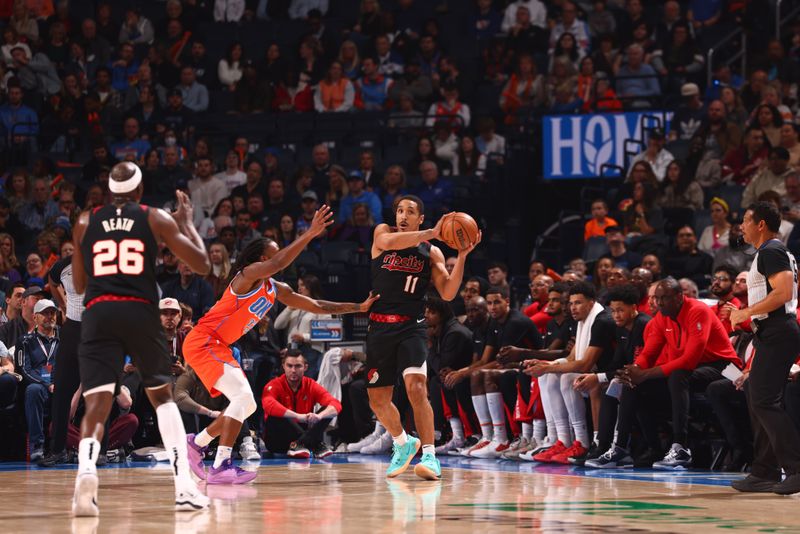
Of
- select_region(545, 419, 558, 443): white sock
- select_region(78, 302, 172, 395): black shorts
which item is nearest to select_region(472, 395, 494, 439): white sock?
select_region(545, 419, 558, 443): white sock

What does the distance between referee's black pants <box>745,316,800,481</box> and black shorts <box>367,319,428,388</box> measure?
2607 mm

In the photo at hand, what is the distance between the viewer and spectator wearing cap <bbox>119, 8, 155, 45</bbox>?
2253 centimetres

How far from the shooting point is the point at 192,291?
1483 cm

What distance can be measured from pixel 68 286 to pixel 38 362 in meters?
1.54

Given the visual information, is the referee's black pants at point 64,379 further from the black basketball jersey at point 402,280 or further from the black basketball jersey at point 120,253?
the black basketball jersey at point 120,253

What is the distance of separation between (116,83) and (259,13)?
293 cm

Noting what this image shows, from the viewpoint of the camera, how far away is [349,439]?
14297 millimetres

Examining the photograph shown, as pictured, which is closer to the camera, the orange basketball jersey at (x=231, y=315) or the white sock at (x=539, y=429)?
the orange basketball jersey at (x=231, y=315)

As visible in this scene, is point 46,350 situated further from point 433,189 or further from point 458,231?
point 433,189

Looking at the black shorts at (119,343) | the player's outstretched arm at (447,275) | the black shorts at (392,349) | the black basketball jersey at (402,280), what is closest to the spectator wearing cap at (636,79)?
the player's outstretched arm at (447,275)

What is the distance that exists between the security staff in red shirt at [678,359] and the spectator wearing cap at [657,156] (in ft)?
17.2

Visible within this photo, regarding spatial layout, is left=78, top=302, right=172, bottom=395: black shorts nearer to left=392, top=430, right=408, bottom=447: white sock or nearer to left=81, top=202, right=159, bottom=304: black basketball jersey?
left=81, top=202, right=159, bottom=304: black basketball jersey

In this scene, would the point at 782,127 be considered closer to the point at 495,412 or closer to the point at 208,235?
the point at 495,412

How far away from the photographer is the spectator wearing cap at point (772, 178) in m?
14.9
